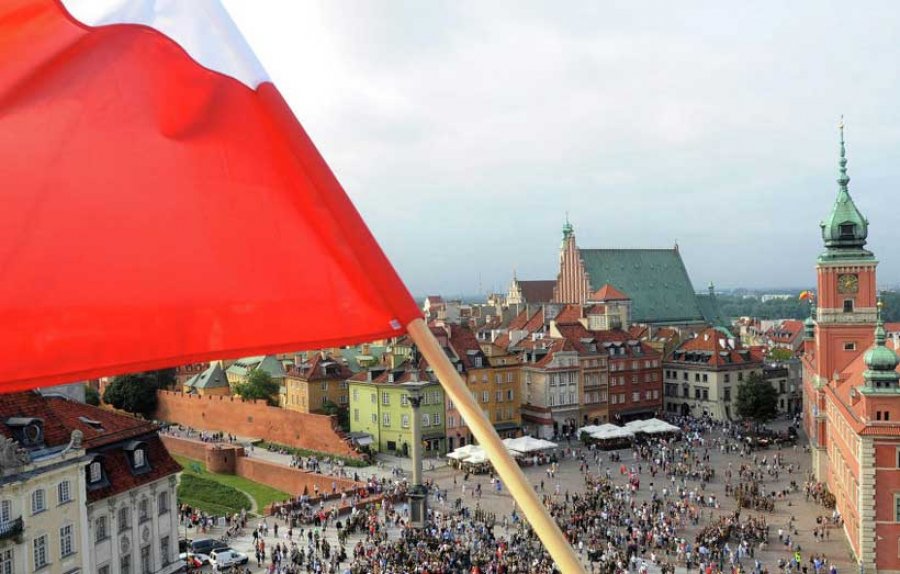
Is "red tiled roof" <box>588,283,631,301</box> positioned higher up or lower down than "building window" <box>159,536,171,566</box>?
higher up

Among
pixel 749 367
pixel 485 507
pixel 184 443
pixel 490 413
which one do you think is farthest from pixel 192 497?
pixel 749 367

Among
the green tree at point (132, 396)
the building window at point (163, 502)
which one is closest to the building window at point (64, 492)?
the building window at point (163, 502)

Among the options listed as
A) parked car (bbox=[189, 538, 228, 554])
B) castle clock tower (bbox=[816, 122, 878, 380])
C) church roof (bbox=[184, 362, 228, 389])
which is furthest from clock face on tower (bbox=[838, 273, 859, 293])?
church roof (bbox=[184, 362, 228, 389])

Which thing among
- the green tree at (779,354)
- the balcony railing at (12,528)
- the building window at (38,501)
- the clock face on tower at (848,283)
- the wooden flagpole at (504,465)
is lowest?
the green tree at (779,354)

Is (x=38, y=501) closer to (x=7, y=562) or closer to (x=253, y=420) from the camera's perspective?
(x=7, y=562)

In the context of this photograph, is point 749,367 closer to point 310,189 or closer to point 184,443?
point 184,443

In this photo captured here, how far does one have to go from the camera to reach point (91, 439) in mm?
26812

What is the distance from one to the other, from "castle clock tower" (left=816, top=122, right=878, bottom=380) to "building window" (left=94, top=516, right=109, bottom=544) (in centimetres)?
4049

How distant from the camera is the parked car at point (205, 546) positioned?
34531mm

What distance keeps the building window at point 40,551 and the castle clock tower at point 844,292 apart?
42505 millimetres

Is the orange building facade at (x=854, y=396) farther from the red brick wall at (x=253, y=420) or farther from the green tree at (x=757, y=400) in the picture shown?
the red brick wall at (x=253, y=420)

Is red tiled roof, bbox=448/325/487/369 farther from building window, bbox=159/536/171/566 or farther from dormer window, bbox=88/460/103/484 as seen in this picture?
dormer window, bbox=88/460/103/484

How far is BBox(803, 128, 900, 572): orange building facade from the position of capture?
108 feet

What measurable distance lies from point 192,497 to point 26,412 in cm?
2451
